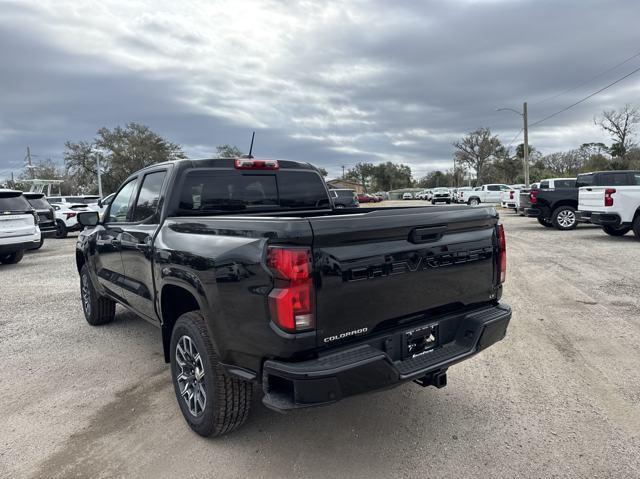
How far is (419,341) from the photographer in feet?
8.93

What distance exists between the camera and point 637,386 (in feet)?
11.5

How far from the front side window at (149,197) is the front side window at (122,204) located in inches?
11.4

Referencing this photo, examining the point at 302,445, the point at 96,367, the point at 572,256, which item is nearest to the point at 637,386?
the point at 302,445

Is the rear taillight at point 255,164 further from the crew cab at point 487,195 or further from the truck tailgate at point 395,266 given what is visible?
the crew cab at point 487,195

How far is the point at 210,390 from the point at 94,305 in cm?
347

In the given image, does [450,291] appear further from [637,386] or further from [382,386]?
[637,386]

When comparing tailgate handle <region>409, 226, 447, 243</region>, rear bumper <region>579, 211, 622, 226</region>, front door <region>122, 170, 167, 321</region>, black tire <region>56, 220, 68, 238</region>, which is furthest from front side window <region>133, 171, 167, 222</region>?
black tire <region>56, 220, 68, 238</region>

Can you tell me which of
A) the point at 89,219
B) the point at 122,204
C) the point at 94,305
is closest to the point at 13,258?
the point at 94,305

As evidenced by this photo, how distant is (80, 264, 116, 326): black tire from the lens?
5484 millimetres

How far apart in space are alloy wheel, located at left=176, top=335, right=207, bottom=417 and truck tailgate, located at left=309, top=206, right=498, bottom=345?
1.10 meters

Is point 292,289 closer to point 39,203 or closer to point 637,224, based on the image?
point 637,224

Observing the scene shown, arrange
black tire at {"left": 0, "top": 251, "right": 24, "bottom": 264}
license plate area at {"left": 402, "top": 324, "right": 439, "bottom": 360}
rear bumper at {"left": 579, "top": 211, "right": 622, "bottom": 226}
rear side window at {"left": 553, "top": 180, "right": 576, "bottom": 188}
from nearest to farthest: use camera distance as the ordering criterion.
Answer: license plate area at {"left": 402, "top": 324, "right": 439, "bottom": 360}
rear bumper at {"left": 579, "top": 211, "right": 622, "bottom": 226}
black tire at {"left": 0, "top": 251, "right": 24, "bottom": 264}
rear side window at {"left": 553, "top": 180, "right": 576, "bottom": 188}

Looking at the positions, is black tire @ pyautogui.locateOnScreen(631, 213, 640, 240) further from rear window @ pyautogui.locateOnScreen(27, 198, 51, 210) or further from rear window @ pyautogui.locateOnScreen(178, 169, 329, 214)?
rear window @ pyautogui.locateOnScreen(27, 198, 51, 210)

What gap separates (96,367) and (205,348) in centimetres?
219
